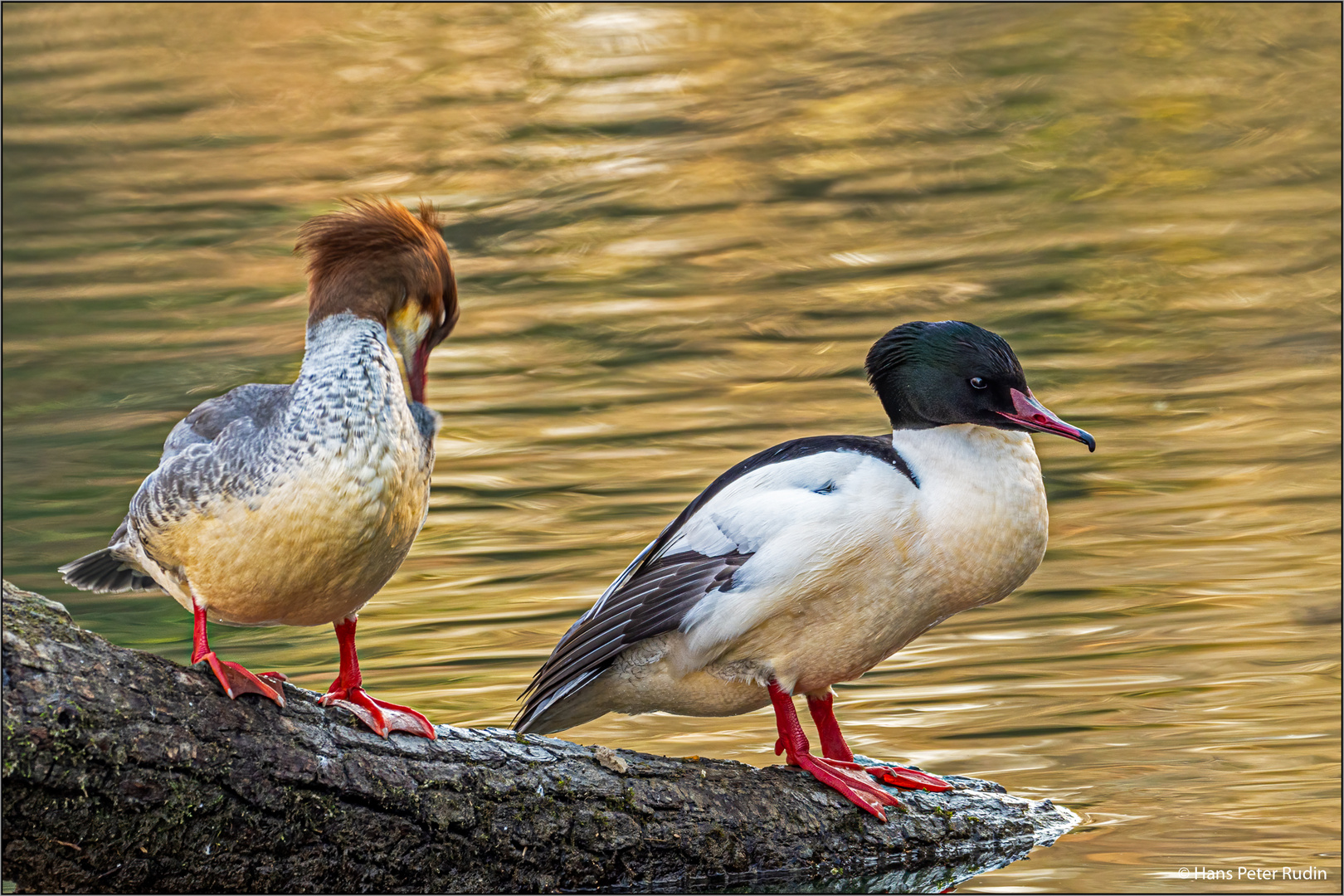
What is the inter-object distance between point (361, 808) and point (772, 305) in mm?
8517

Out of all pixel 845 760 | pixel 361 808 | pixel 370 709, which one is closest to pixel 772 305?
pixel 845 760

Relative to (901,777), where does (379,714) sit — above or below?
above

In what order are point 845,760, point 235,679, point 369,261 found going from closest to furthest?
point 235,679
point 369,261
point 845,760

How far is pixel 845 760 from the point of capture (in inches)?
210

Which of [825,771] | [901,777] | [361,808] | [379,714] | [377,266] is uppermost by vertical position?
→ [377,266]

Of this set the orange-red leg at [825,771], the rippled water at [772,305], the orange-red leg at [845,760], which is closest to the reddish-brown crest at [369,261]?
the orange-red leg at [825,771]

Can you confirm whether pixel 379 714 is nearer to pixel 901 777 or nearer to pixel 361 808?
pixel 361 808

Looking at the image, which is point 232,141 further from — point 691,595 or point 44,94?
point 691,595

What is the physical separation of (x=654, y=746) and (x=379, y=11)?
651 inches

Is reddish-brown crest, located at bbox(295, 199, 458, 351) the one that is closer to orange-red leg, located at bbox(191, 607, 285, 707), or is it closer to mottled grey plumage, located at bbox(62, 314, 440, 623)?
mottled grey plumage, located at bbox(62, 314, 440, 623)

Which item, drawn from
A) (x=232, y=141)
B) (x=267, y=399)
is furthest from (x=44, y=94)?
(x=267, y=399)

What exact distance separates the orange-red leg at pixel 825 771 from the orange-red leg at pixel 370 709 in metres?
1.09

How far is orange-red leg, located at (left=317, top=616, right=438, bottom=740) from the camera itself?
4.58 m

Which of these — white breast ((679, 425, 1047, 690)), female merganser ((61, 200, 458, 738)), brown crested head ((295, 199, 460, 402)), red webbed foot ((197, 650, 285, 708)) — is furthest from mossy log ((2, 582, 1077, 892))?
brown crested head ((295, 199, 460, 402))
